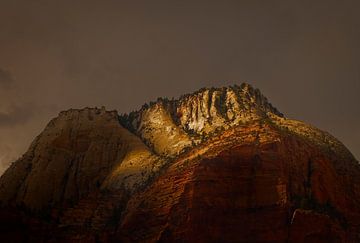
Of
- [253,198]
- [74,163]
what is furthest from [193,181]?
[74,163]

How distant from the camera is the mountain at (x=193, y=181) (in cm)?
9450

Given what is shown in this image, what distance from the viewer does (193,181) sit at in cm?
9762

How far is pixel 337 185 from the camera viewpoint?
334 ft

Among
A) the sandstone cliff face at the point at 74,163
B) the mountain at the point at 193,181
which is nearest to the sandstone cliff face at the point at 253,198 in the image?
the mountain at the point at 193,181

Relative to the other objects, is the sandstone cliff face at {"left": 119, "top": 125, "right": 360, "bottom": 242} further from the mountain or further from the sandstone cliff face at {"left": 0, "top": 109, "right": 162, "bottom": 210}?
the sandstone cliff face at {"left": 0, "top": 109, "right": 162, "bottom": 210}

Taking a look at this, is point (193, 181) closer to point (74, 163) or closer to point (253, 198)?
point (253, 198)

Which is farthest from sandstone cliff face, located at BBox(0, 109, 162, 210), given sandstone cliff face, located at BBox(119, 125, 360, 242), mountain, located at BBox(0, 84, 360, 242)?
sandstone cliff face, located at BBox(119, 125, 360, 242)

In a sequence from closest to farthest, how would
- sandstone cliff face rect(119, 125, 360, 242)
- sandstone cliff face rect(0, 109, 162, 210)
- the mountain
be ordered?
1. sandstone cliff face rect(119, 125, 360, 242)
2. the mountain
3. sandstone cliff face rect(0, 109, 162, 210)

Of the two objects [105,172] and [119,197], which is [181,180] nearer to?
[119,197]

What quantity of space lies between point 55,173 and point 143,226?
40.8 m

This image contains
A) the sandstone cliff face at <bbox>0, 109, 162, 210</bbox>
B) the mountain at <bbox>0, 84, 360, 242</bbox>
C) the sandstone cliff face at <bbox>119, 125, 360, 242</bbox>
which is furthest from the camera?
the sandstone cliff face at <bbox>0, 109, 162, 210</bbox>

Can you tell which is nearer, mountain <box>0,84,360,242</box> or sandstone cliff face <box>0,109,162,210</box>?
mountain <box>0,84,360,242</box>

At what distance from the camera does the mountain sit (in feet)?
310

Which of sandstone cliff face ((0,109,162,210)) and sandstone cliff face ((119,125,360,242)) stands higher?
sandstone cliff face ((0,109,162,210))
